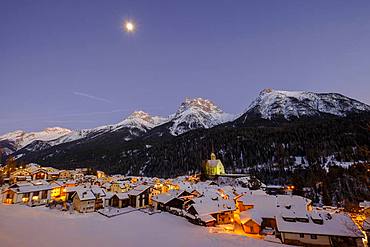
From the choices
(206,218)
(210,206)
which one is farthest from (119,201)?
(206,218)

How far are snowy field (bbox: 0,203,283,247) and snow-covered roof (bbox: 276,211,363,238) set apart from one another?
11.1 ft

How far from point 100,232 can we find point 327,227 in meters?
27.8

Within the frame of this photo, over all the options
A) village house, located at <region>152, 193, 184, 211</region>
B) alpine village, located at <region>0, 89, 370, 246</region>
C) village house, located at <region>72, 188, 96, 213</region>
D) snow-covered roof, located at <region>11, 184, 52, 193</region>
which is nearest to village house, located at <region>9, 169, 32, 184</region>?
alpine village, located at <region>0, 89, 370, 246</region>

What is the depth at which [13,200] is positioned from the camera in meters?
42.2

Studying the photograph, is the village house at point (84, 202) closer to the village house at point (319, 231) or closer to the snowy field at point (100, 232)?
the snowy field at point (100, 232)

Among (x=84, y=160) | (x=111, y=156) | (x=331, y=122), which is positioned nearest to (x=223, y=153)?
(x=331, y=122)

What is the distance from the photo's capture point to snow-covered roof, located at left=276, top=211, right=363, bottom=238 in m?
24.0

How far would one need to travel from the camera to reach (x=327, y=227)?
25.3 m

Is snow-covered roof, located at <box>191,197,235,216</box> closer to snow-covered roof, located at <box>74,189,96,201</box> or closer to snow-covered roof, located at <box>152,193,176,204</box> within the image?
snow-covered roof, located at <box>152,193,176,204</box>

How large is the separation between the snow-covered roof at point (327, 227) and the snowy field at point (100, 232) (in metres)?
3.37

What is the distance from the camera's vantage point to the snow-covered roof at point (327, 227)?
2398cm

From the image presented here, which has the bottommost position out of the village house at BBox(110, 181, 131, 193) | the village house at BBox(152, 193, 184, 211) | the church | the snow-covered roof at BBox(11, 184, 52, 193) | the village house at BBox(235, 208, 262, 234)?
the village house at BBox(235, 208, 262, 234)

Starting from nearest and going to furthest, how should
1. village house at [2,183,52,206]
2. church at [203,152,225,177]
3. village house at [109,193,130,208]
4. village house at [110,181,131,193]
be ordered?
village house at [2,183,52,206]
village house at [109,193,130,208]
village house at [110,181,131,193]
church at [203,152,225,177]

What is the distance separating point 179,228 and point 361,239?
851 inches
